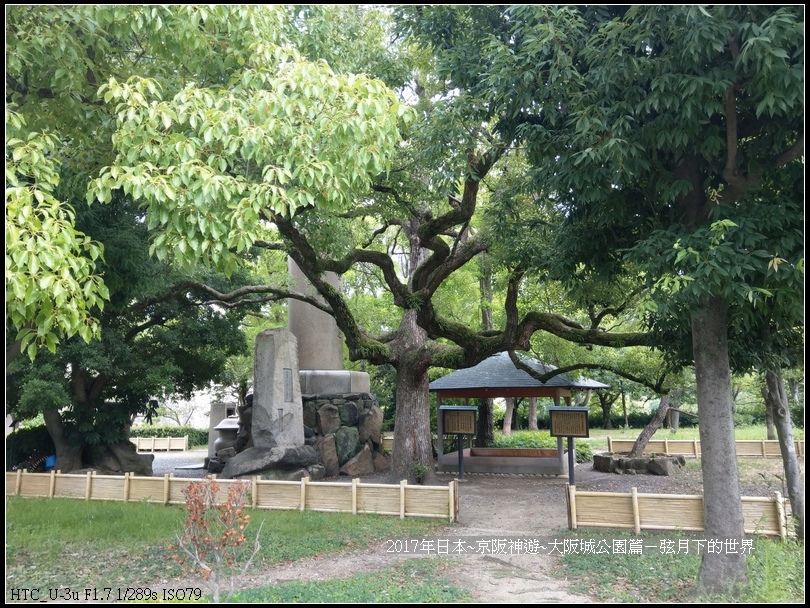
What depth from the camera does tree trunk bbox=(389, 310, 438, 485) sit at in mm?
15008

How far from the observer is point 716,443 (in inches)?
288

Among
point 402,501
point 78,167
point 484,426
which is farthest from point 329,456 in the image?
point 78,167

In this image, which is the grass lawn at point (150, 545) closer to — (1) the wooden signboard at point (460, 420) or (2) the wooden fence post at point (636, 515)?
(2) the wooden fence post at point (636, 515)

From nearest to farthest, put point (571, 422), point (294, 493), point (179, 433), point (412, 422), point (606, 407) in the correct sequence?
1. point (294, 493)
2. point (571, 422)
3. point (412, 422)
4. point (179, 433)
5. point (606, 407)

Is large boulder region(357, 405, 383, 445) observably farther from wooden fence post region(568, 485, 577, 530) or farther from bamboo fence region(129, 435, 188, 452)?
bamboo fence region(129, 435, 188, 452)

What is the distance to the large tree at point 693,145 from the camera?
19.8ft

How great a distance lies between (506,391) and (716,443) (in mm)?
11592

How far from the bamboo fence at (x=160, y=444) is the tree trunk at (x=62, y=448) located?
55.6 ft

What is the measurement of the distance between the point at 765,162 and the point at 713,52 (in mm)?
1483

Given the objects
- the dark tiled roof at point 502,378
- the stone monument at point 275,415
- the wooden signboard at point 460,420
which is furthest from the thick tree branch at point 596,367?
the stone monument at point 275,415

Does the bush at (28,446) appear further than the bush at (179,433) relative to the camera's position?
No

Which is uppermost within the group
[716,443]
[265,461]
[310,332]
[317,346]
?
[310,332]

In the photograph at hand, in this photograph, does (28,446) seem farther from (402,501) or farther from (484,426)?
(484,426)

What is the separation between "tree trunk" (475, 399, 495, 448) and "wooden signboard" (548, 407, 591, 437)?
999 centimetres
